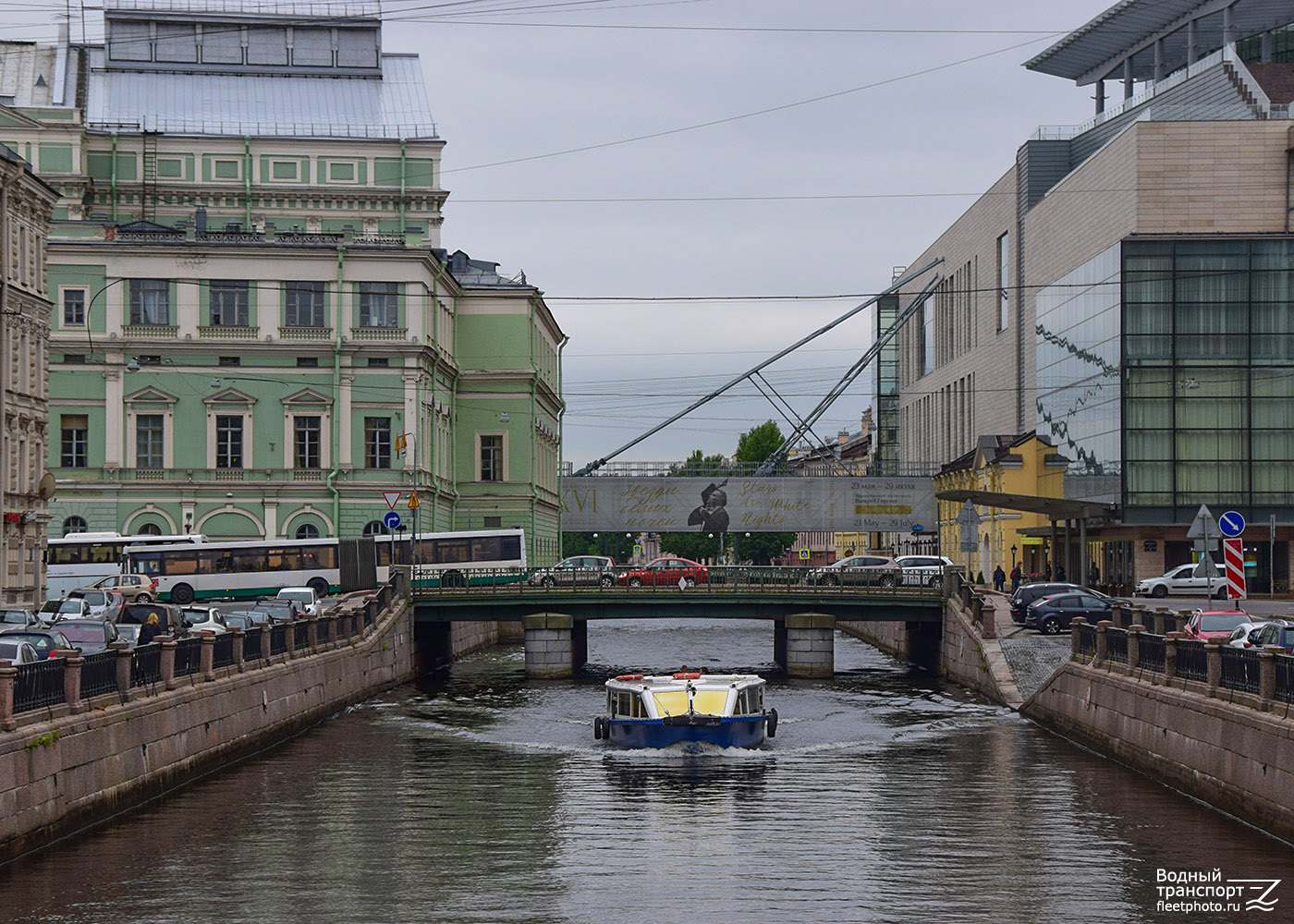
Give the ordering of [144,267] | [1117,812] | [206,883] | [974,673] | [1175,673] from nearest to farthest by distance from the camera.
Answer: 1. [206,883]
2. [1117,812]
3. [1175,673]
4. [974,673]
5. [144,267]

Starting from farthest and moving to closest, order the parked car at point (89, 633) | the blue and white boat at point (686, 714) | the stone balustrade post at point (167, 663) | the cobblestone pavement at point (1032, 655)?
the cobblestone pavement at point (1032, 655), the blue and white boat at point (686, 714), the parked car at point (89, 633), the stone balustrade post at point (167, 663)

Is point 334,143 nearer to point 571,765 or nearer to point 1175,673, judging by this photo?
point 571,765

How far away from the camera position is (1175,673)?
3606 centimetres

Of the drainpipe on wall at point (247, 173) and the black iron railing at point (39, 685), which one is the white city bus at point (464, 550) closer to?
the drainpipe on wall at point (247, 173)

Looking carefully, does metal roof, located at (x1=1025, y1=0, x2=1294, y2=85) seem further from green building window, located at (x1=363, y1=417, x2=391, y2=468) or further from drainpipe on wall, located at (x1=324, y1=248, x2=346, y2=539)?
green building window, located at (x1=363, y1=417, x2=391, y2=468)

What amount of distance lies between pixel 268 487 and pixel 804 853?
61254 mm

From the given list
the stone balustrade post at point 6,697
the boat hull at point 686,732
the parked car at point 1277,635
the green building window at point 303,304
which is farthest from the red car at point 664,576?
the stone balustrade post at point 6,697

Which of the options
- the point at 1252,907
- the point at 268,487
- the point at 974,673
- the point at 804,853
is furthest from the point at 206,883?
the point at 268,487

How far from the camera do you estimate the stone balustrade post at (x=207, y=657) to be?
124 feet

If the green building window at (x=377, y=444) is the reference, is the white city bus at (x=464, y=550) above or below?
below

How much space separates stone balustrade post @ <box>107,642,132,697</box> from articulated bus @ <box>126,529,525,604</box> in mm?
45450

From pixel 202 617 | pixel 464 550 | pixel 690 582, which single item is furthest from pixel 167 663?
pixel 464 550

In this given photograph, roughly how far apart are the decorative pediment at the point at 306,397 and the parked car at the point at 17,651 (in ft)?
171

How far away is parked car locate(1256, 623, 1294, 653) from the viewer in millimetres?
38438
